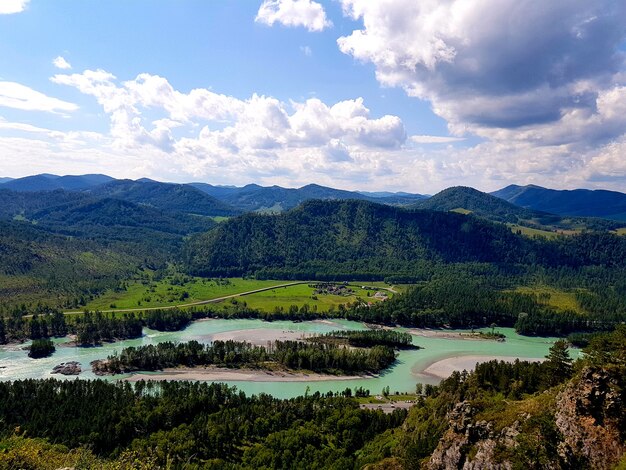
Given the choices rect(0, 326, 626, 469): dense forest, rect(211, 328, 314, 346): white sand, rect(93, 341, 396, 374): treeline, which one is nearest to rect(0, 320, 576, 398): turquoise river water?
rect(211, 328, 314, 346): white sand

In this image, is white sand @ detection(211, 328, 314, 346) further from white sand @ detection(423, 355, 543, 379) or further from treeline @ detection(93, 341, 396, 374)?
white sand @ detection(423, 355, 543, 379)

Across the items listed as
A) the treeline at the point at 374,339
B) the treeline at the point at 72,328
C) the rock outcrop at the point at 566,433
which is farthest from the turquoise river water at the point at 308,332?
the rock outcrop at the point at 566,433

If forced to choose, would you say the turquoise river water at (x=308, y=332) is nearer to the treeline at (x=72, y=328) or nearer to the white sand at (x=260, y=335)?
the white sand at (x=260, y=335)

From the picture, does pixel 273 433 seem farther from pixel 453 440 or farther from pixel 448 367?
pixel 448 367

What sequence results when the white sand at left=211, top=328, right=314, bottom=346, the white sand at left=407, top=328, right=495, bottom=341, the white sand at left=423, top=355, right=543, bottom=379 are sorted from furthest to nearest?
the white sand at left=407, top=328, right=495, bottom=341 < the white sand at left=211, top=328, right=314, bottom=346 < the white sand at left=423, top=355, right=543, bottom=379

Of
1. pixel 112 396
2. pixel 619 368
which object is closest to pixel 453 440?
pixel 619 368
